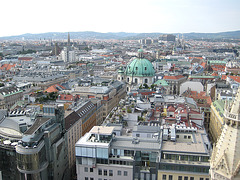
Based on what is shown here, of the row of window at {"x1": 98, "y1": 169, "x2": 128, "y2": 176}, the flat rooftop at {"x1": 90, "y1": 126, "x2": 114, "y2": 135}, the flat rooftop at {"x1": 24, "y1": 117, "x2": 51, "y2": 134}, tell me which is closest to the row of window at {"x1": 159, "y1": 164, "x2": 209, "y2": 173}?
the row of window at {"x1": 98, "y1": 169, "x2": 128, "y2": 176}

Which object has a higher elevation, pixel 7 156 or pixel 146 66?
pixel 146 66

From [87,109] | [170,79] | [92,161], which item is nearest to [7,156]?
[92,161]

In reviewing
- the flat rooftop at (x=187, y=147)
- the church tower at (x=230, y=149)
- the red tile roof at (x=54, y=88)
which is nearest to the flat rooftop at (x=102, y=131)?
the flat rooftop at (x=187, y=147)

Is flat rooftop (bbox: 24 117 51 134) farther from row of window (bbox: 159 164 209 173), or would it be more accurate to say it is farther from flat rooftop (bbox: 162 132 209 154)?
row of window (bbox: 159 164 209 173)

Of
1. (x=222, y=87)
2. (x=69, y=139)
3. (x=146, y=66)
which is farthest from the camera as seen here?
(x=146, y=66)

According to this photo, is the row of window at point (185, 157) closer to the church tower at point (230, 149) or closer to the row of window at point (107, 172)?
the row of window at point (107, 172)

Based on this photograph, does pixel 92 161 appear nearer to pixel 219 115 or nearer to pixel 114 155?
pixel 114 155

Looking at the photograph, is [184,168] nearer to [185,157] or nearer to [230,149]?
[185,157]

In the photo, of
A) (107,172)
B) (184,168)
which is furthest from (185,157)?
(107,172)

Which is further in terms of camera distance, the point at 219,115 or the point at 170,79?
the point at 170,79
